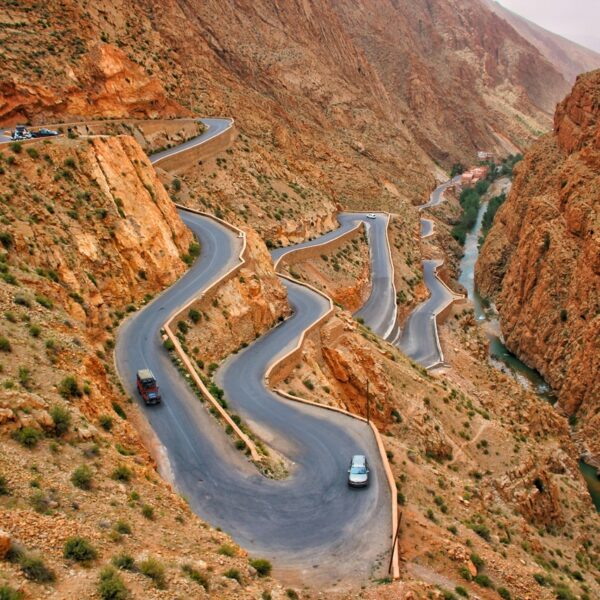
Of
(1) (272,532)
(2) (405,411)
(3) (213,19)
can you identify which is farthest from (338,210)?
(1) (272,532)

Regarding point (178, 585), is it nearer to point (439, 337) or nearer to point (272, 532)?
point (272, 532)

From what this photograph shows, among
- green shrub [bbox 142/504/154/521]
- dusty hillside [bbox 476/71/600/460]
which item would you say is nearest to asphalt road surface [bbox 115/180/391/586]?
green shrub [bbox 142/504/154/521]

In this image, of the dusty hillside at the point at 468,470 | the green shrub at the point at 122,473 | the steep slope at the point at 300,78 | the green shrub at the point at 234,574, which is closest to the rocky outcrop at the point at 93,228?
the green shrub at the point at 122,473

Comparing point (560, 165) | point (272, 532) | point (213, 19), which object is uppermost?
point (560, 165)

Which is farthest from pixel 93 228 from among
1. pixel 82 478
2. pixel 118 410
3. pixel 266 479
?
pixel 82 478

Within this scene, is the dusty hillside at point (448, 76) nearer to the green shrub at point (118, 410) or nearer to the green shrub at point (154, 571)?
the green shrub at point (118, 410)
